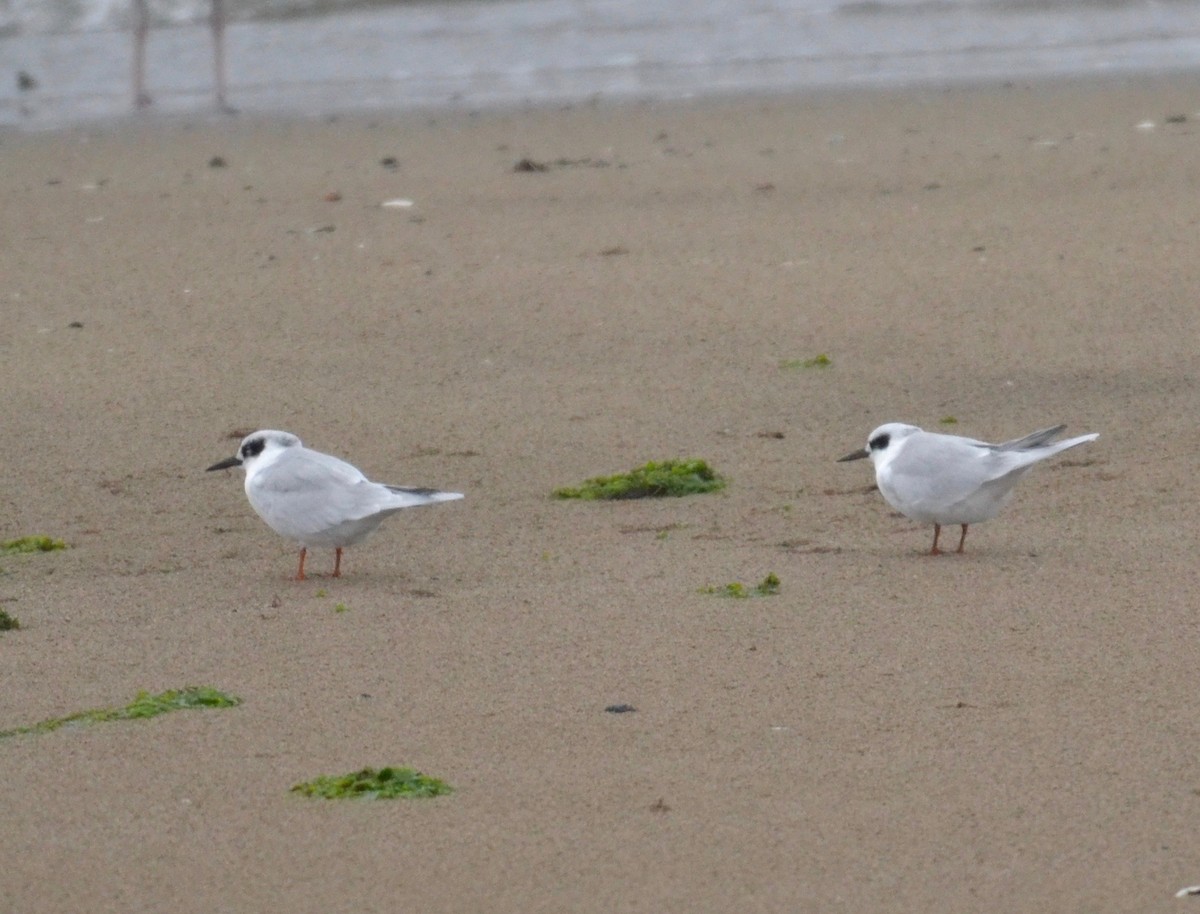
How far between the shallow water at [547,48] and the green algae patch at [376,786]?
36.4ft

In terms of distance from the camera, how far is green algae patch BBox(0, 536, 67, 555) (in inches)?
228

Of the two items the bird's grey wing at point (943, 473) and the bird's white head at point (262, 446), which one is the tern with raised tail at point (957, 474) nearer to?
the bird's grey wing at point (943, 473)

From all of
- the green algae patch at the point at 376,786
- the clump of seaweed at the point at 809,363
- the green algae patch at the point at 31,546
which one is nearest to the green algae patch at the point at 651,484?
the clump of seaweed at the point at 809,363

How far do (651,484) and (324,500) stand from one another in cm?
124

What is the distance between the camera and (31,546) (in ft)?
19.0

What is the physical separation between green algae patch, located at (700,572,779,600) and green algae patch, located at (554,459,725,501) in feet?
3.53

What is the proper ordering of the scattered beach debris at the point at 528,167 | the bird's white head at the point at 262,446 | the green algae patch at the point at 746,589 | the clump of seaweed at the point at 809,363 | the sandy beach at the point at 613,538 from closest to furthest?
the sandy beach at the point at 613,538 → the green algae patch at the point at 746,589 → the bird's white head at the point at 262,446 → the clump of seaweed at the point at 809,363 → the scattered beach debris at the point at 528,167

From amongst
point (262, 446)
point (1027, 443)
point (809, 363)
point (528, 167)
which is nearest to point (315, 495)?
point (262, 446)

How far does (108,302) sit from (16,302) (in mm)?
407

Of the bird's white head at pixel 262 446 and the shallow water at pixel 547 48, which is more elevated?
the shallow water at pixel 547 48

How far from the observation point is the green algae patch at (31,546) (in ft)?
19.0

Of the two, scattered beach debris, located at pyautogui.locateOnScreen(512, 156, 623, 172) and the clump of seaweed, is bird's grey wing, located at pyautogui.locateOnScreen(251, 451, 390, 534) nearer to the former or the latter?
the clump of seaweed

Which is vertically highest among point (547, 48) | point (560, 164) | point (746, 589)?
point (547, 48)

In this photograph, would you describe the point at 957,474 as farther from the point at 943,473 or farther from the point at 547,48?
the point at 547,48
